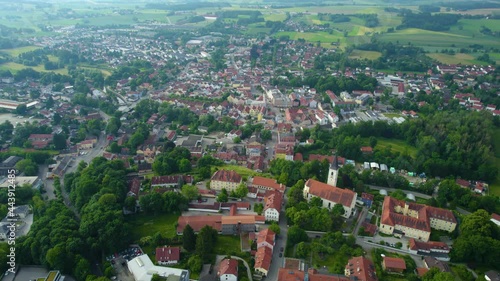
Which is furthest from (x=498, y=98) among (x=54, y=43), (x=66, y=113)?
(x=54, y=43)

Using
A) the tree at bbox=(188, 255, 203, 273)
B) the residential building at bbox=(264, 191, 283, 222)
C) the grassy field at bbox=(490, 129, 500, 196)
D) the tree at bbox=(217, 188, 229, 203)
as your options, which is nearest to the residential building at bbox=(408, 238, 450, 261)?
the residential building at bbox=(264, 191, 283, 222)

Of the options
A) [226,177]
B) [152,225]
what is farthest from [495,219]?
[152,225]

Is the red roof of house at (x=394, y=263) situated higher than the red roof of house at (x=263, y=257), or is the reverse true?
the red roof of house at (x=263, y=257)

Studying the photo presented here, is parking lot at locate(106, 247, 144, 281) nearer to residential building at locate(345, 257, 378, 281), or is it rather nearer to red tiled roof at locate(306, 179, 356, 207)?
residential building at locate(345, 257, 378, 281)

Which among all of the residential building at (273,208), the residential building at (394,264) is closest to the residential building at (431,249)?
the residential building at (394,264)

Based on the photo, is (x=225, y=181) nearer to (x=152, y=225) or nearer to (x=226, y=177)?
(x=226, y=177)

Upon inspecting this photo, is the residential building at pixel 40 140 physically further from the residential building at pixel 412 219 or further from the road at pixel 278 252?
the residential building at pixel 412 219

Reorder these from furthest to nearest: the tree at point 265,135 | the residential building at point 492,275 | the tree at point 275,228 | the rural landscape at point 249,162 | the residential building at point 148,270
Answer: the tree at point 265,135 < the tree at point 275,228 < the rural landscape at point 249,162 < the residential building at point 492,275 < the residential building at point 148,270
